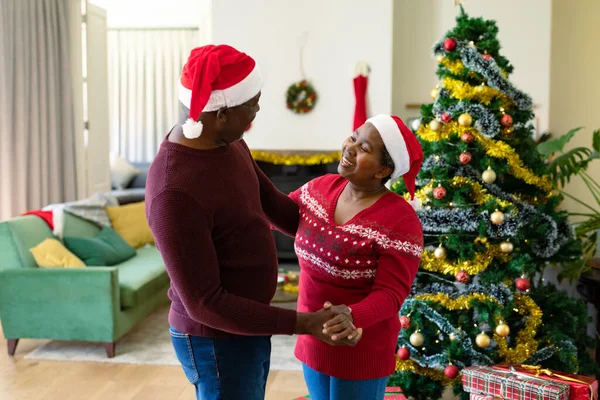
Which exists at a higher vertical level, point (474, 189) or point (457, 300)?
point (474, 189)

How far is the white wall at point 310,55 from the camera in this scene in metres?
6.15

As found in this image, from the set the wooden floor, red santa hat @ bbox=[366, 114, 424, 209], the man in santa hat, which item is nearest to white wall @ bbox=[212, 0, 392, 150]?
the wooden floor

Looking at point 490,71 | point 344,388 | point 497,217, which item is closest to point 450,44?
point 490,71

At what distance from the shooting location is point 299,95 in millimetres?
6219

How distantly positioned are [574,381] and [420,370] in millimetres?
712

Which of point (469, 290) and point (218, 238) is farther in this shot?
point (469, 290)

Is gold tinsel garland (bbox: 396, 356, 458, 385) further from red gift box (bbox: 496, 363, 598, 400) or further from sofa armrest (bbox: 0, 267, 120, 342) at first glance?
sofa armrest (bbox: 0, 267, 120, 342)

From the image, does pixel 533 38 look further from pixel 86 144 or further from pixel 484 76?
pixel 86 144

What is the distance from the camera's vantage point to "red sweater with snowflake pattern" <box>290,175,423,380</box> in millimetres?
1595

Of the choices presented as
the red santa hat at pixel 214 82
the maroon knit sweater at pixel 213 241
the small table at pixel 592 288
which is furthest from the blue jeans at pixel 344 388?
the small table at pixel 592 288

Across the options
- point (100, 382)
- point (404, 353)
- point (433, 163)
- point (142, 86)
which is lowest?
point (100, 382)

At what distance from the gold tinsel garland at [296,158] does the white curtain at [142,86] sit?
343 cm

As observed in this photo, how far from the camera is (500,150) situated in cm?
279

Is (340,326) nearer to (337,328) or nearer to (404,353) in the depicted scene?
(337,328)
